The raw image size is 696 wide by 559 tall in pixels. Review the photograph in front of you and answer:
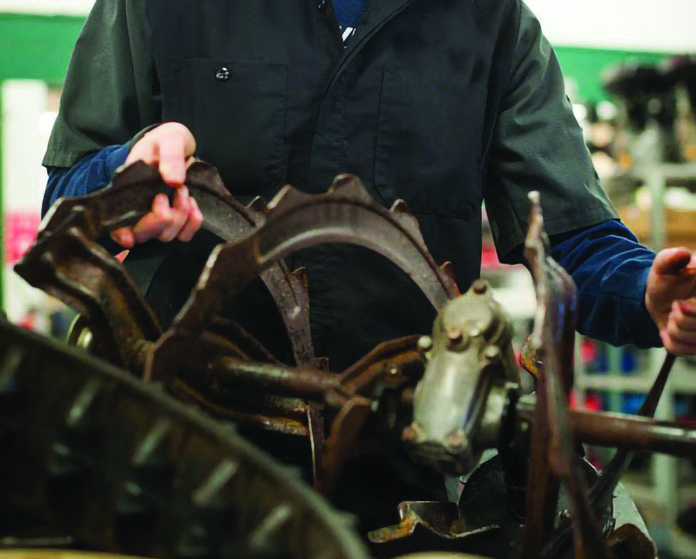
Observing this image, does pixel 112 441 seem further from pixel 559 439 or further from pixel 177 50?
pixel 177 50

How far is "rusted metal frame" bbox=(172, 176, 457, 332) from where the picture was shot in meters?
0.53

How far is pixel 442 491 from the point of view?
3.15ft

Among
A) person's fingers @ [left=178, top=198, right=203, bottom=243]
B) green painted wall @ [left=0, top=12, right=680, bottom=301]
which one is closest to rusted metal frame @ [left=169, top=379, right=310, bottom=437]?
person's fingers @ [left=178, top=198, right=203, bottom=243]

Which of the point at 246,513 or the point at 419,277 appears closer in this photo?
the point at 246,513

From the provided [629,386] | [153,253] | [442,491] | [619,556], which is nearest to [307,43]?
[153,253]

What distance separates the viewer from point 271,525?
411mm

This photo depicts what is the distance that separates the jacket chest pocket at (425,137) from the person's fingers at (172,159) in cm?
38

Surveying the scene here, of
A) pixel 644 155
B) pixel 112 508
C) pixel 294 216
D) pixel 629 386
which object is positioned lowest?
pixel 629 386

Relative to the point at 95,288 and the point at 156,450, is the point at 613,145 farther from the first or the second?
the point at 156,450

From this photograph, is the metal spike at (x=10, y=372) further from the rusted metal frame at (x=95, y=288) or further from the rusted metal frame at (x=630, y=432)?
the rusted metal frame at (x=630, y=432)

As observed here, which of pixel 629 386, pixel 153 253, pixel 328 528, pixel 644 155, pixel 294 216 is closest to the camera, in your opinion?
pixel 328 528

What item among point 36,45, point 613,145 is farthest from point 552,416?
point 36,45

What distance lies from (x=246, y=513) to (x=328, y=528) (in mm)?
55

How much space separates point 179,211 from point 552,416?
0.32 metres
